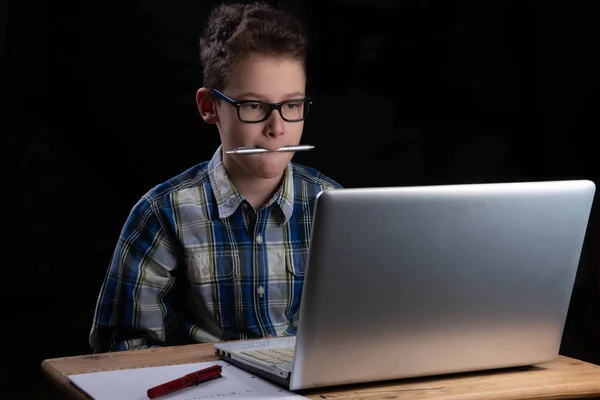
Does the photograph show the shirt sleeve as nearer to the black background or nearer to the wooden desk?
the wooden desk

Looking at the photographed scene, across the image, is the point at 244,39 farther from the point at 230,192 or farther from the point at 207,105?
the point at 230,192

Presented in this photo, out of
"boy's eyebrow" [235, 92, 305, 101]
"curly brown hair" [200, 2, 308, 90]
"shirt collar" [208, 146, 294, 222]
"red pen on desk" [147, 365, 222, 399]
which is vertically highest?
"curly brown hair" [200, 2, 308, 90]

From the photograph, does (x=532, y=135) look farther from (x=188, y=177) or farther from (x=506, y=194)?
(x=506, y=194)

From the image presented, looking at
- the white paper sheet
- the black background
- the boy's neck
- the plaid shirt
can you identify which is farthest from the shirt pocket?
the black background

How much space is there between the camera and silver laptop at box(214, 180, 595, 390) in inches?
40.8

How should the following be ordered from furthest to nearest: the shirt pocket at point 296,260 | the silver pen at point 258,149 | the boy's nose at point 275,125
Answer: the shirt pocket at point 296,260
the boy's nose at point 275,125
the silver pen at point 258,149

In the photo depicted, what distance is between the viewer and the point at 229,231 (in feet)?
5.59

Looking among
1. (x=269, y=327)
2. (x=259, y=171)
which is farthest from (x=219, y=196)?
(x=269, y=327)

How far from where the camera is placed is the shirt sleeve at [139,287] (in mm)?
1657

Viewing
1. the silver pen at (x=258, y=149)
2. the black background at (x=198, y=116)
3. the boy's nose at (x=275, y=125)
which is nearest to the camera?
the silver pen at (x=258, y=149)

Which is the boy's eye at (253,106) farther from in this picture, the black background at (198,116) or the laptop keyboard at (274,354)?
the black background at (198,116)

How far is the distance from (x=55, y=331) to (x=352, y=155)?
1.11 m

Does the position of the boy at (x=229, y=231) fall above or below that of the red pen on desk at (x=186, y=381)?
above

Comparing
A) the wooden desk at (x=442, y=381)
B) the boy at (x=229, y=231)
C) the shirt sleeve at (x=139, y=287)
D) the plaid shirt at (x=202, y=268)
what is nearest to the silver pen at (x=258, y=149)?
the boy at (x=229, y=231)
